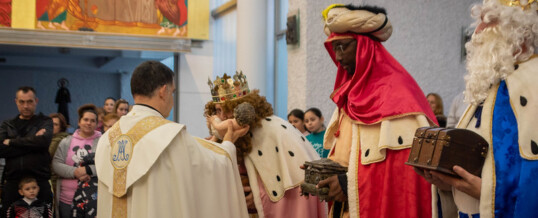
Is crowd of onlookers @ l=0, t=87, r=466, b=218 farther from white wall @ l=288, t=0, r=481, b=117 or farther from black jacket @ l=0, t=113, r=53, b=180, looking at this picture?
white wall @ l=288, t=0, r=481, b=117

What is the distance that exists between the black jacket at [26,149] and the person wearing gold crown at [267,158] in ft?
9.28

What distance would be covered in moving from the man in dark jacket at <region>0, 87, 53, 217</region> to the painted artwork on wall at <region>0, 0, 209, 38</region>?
6.68 metres

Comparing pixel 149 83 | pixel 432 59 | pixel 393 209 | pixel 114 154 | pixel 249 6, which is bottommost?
pixel 393 209

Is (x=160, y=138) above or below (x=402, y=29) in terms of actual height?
below

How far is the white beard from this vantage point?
271 centimetres

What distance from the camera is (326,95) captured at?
8.44 metres

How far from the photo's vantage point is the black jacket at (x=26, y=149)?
6617mm

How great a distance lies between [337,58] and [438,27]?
5.39 m

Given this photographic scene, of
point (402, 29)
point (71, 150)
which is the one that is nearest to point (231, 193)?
point (71, 150)

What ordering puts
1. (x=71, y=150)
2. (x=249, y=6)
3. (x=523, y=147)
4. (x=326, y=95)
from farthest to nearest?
(x=249, y=6) → (x=326, y=95) → (x=71, y=150) → (x=523, y=147)

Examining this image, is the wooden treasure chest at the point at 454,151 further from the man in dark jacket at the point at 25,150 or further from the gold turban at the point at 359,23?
the man in dark jacket at the point at 25,150

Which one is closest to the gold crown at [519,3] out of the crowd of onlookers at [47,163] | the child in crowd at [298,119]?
the crowd of onlookers at [47,163]

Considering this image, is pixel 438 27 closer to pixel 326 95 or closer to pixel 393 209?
pixel 326 95

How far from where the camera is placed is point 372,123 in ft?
12.1
